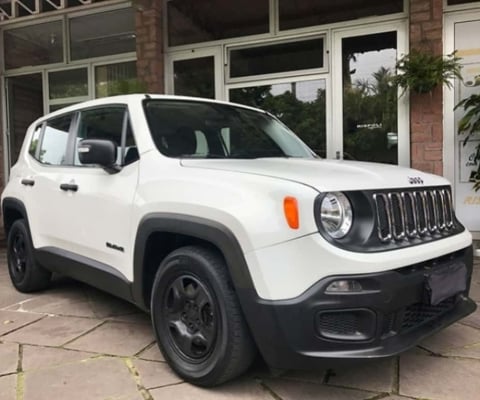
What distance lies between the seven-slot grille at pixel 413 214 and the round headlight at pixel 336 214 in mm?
160

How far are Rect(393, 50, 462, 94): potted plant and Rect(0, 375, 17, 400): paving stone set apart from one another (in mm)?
5451

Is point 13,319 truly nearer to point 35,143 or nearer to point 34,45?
point 35,143

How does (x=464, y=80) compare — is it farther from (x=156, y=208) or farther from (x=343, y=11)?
(x=156, y=208)

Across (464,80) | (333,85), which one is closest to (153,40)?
(333,85)

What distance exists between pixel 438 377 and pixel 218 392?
48.6 inches

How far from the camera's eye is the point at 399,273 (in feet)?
7.52

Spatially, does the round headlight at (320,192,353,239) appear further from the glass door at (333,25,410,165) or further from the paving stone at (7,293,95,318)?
the glass door at (333,25,410,165)

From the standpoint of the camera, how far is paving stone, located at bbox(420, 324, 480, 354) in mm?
3148

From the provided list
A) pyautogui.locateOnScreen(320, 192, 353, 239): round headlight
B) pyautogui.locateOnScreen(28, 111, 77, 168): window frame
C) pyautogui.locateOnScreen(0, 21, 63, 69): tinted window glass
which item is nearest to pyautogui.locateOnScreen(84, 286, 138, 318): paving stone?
pyautogui.locateOnScreen(28, 111, 77, 168): window frame

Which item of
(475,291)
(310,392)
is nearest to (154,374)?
(310,392)

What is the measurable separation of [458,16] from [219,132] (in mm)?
4649

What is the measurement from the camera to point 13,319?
3.97 meters

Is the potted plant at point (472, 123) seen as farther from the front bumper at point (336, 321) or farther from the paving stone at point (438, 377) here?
the front bumper at point (336, 321)

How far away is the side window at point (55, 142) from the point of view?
4.11m
